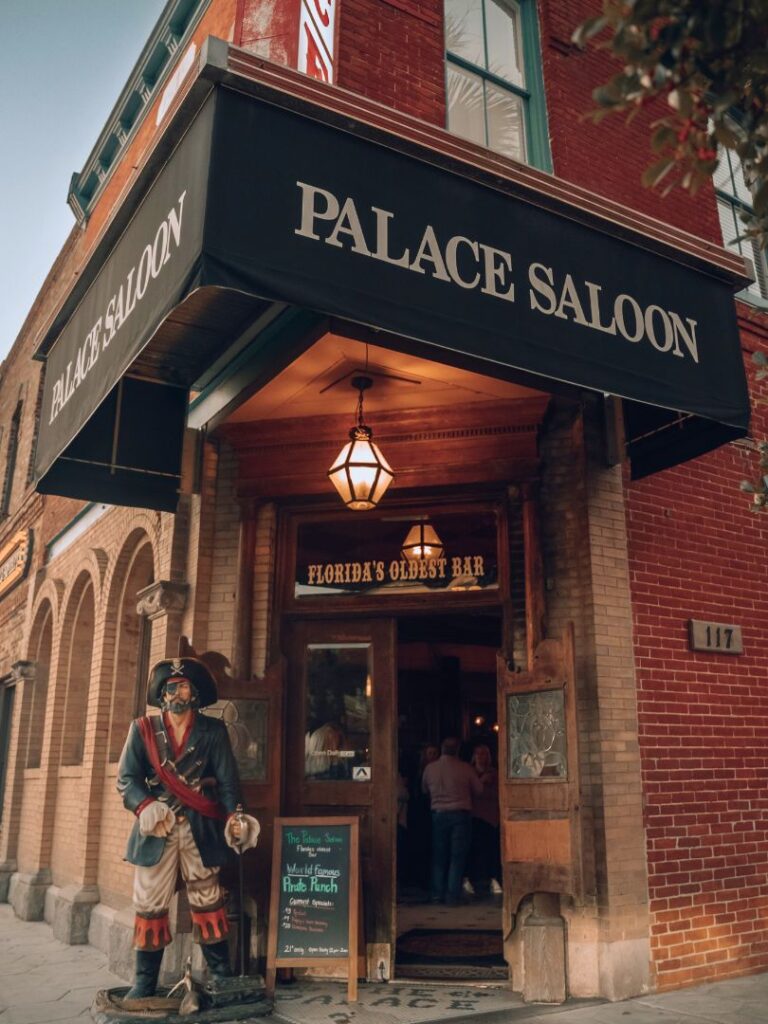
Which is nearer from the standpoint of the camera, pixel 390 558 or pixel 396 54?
pixel 390 558

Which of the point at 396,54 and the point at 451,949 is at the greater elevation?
the point at 396,54

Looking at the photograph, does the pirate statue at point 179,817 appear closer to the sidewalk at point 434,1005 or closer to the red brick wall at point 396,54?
the sidewalk at point 434,1005

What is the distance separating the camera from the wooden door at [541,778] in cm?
600

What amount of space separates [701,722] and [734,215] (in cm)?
544

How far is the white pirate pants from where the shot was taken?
5.72 m

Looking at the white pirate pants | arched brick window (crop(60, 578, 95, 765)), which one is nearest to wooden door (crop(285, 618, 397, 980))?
the white pirate pants

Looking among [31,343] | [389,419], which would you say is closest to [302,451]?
[389,419]

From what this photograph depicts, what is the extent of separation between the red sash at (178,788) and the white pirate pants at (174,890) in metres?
0.14

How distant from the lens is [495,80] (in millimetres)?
8375

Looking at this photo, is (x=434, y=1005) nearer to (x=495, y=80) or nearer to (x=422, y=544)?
(x=422, y=544)

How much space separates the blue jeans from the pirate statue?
3962mm

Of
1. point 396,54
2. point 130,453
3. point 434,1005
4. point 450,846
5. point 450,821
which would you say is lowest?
A: point 434,1005

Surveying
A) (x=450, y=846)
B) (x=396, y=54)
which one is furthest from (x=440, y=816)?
(x=396, y=54)

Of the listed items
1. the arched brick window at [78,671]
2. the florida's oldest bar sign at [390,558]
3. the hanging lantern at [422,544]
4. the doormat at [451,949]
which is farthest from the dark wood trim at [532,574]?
the arched brick window at [78,671]
